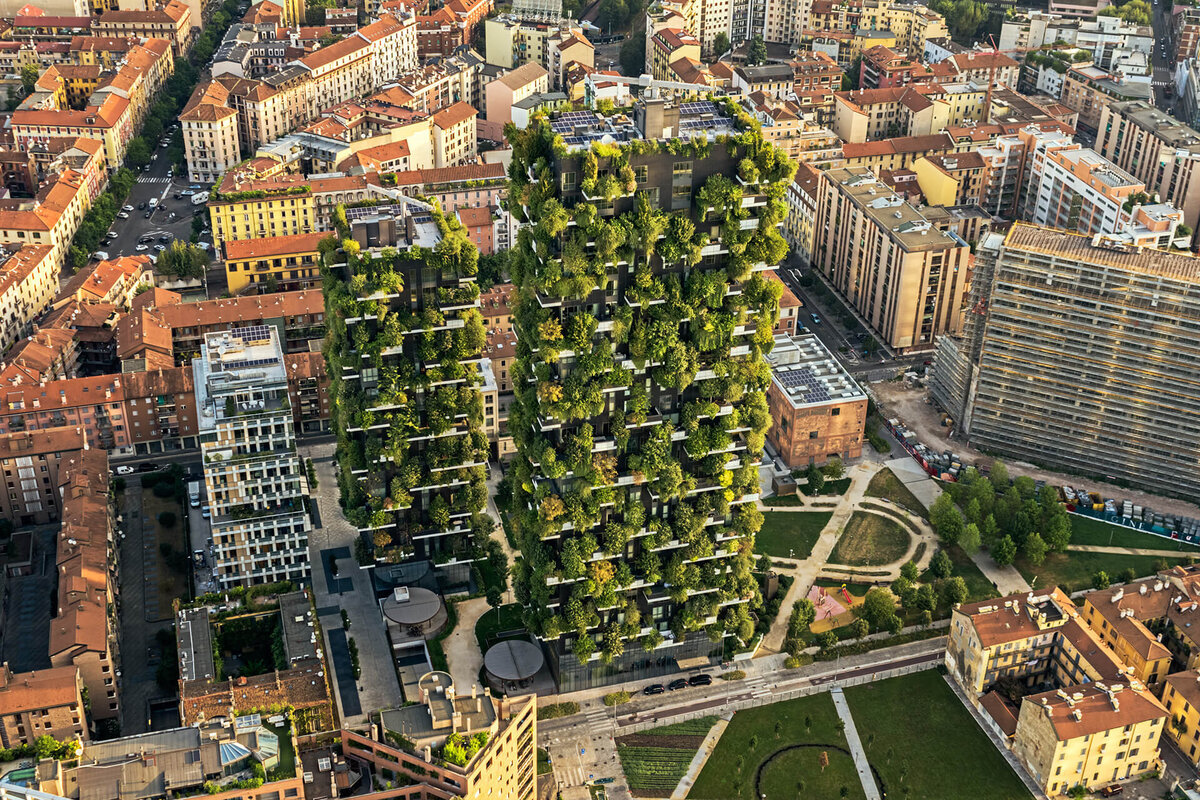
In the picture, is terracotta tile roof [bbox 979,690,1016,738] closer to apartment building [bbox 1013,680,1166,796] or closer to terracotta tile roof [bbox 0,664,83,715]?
apartment building [bbox 1013,680,1166,796]

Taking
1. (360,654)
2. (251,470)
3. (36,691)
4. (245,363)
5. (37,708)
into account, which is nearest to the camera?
(37,708)

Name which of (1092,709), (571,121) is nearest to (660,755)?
(1092,709)

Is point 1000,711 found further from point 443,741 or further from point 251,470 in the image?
point 251,470

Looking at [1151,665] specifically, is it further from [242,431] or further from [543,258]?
[242,431]

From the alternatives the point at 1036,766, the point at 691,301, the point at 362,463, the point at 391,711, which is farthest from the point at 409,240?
the point at 1036,766

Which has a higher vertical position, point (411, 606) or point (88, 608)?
point (88, 608)

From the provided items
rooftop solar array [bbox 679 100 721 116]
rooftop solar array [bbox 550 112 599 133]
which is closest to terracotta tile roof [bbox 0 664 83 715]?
rooftop solar array [bbox 550 112 599 133]

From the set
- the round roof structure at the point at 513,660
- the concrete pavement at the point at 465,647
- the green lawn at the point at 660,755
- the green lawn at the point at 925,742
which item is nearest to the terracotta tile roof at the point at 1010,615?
the green lawn at the point at 925,742
